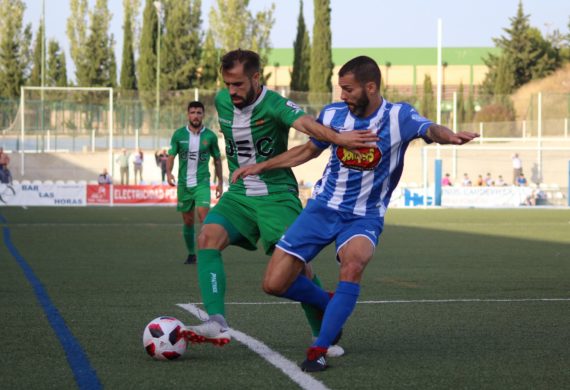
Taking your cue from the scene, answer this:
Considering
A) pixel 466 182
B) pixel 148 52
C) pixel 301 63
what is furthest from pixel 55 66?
pixel 466 182

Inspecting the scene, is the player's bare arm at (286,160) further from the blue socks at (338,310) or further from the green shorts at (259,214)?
the blue socks at (338,310)

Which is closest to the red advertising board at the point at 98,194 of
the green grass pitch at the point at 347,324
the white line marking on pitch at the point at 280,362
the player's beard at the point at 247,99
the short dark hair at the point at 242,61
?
the green grass pitch at the point at 347,324

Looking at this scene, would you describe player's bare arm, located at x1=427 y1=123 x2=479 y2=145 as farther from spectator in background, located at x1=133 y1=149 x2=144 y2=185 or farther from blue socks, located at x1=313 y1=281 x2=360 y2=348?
spectator in background, located at x1=133 y1=149 x2=144 y2=185

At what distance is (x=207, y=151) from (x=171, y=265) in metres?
1.66

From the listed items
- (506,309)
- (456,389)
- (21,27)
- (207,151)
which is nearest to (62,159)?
(21,27)

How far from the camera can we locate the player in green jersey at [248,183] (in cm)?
719

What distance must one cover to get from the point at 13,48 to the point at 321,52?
2250 cm

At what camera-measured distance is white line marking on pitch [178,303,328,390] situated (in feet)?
19.3

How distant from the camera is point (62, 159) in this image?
49.4 metres

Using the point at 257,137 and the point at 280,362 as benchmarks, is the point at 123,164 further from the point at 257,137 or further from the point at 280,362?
the point at 280,362

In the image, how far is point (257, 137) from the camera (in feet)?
24.5

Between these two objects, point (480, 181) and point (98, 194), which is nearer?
point (98, 194)

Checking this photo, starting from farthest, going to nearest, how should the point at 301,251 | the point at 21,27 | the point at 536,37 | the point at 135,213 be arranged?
1. the point at 536,37
2. the point at 21,27
3. the point at 135,213
4. the point at 301,251

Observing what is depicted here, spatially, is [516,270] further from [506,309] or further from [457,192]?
[457,192]
